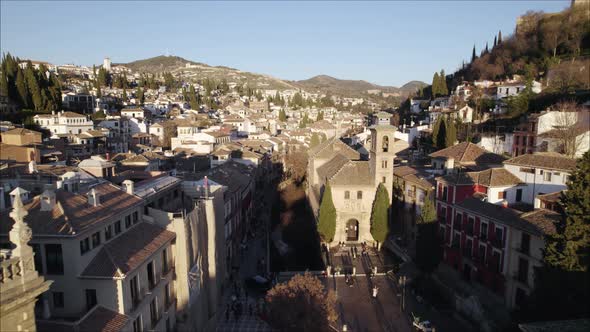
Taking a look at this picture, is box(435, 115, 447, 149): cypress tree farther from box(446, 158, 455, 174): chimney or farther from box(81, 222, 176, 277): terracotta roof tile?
box(81, 222, 176, 277): terracotta roof tile

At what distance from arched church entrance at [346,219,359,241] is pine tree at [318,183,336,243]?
317 centimetres

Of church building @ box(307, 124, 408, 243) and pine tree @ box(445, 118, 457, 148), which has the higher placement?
pine tree @ box(445, 118, 457, 148)

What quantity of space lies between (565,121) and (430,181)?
729 inches

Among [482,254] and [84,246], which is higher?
[84,246]

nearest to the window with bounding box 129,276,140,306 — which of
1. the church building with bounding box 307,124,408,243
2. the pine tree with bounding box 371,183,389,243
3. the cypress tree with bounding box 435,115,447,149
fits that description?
the church building with bounding box 307,124,408,243

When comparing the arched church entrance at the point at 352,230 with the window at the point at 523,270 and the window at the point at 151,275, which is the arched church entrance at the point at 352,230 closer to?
the window at the point at 523,270

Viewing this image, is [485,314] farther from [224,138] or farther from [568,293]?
[224,138]

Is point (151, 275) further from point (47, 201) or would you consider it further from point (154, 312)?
point (47, 201)

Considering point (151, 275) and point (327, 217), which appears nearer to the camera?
point (151, 275)

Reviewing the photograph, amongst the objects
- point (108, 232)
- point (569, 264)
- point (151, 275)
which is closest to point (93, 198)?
point (108, 232)

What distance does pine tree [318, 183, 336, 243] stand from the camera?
33656 millimetres

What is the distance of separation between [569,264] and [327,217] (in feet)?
67.6

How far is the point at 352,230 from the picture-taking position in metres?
36.9

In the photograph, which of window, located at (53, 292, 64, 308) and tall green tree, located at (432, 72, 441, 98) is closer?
window, located at (53, 292, 64, 308)
